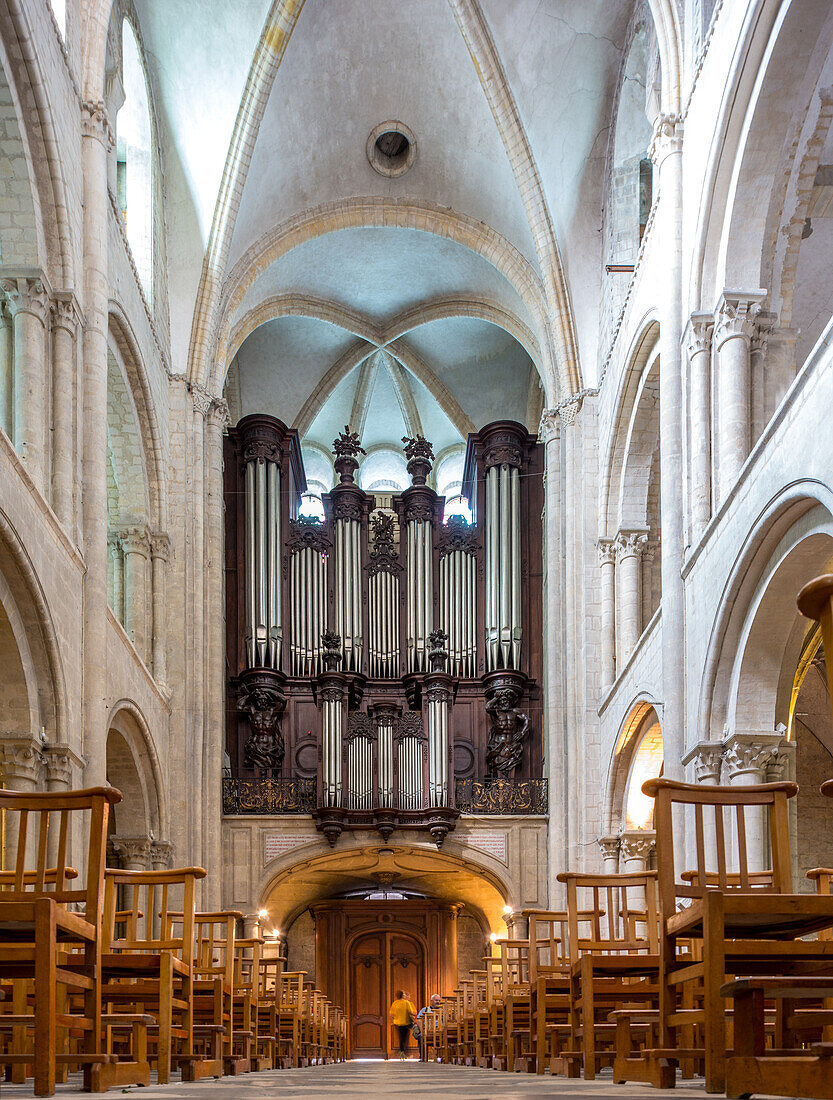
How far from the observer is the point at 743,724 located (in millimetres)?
12461

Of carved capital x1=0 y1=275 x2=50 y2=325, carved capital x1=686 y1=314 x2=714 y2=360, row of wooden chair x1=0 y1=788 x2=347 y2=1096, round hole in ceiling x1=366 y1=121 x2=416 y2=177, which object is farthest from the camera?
round hole in ceiling x1=366 y1=121 x2=416 y2=177

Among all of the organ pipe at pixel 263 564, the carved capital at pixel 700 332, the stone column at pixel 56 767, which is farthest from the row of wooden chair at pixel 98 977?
the organ pipe at pixel 263 564

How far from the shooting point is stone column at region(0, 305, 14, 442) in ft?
41.8

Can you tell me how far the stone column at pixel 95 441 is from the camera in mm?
13664

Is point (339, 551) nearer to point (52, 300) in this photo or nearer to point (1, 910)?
point (52, 300)

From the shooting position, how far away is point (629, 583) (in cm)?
1933

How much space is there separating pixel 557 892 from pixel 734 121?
40.9ft

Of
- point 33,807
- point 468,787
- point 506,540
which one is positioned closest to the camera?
point 33,807

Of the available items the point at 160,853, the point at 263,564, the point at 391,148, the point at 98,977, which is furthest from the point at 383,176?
the point at 98,977

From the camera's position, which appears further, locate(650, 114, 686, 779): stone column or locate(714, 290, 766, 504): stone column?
locate(650, 114, 686, 779): stone column

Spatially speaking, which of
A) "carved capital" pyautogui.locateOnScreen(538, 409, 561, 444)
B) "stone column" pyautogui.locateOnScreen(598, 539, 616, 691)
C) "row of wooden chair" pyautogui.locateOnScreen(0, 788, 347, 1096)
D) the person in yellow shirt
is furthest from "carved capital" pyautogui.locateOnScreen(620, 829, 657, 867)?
"row of wooden chair" pyautogui.locateOnScreen(0, 788, 347, 1096)

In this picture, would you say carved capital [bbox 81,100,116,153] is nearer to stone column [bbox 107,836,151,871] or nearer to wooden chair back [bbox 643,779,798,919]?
stone column [bbox 107,836,151,871]

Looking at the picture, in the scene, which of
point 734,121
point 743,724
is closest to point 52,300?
point 734,121

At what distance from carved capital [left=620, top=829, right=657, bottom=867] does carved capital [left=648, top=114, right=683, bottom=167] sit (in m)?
8.59
